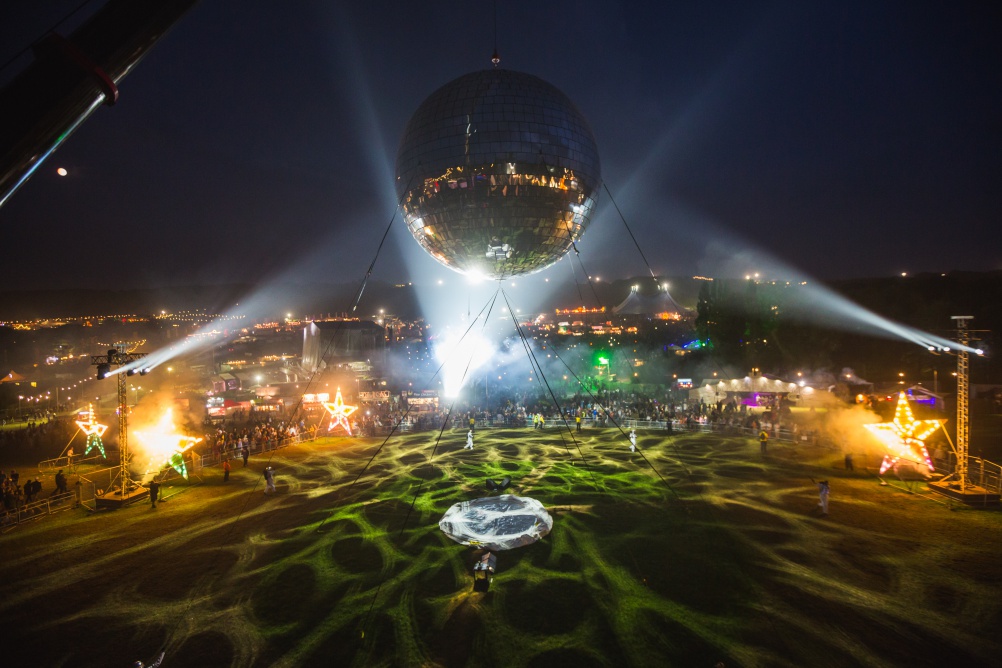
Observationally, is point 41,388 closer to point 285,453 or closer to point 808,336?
point 285,453

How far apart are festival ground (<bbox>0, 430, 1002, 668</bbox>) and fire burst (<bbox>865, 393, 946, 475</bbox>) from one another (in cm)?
94

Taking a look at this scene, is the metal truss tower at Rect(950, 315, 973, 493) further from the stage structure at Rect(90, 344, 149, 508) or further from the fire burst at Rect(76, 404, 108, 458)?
the fire burst at Rect(76, 404, 108, 458)

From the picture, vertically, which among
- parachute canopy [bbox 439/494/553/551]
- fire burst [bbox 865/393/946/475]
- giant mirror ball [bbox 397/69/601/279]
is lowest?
parachute canopy [bbox 439/494/553/551]

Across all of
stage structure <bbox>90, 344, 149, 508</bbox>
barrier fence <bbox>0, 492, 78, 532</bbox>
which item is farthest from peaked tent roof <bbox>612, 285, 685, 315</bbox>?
barrier fence <bbox>0, 492, 78, 532</bbox>

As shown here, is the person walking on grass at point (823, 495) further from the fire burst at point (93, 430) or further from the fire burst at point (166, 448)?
the fire burst at point (93, 430)

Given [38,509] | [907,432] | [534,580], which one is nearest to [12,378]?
[38,509]

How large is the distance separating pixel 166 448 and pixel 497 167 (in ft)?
63.0

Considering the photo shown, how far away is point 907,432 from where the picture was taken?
1415cm

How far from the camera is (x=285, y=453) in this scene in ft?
65.5

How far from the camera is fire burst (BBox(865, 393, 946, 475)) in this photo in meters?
14.0

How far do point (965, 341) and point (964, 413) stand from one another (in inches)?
87.6

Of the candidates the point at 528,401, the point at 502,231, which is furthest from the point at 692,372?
the point at 502,231

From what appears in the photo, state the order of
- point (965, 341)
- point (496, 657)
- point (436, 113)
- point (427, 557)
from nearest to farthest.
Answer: point (496, 657) → point (436, 113) → point (427, 557) → point (965, 341)

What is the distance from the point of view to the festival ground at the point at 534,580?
6953 mm
